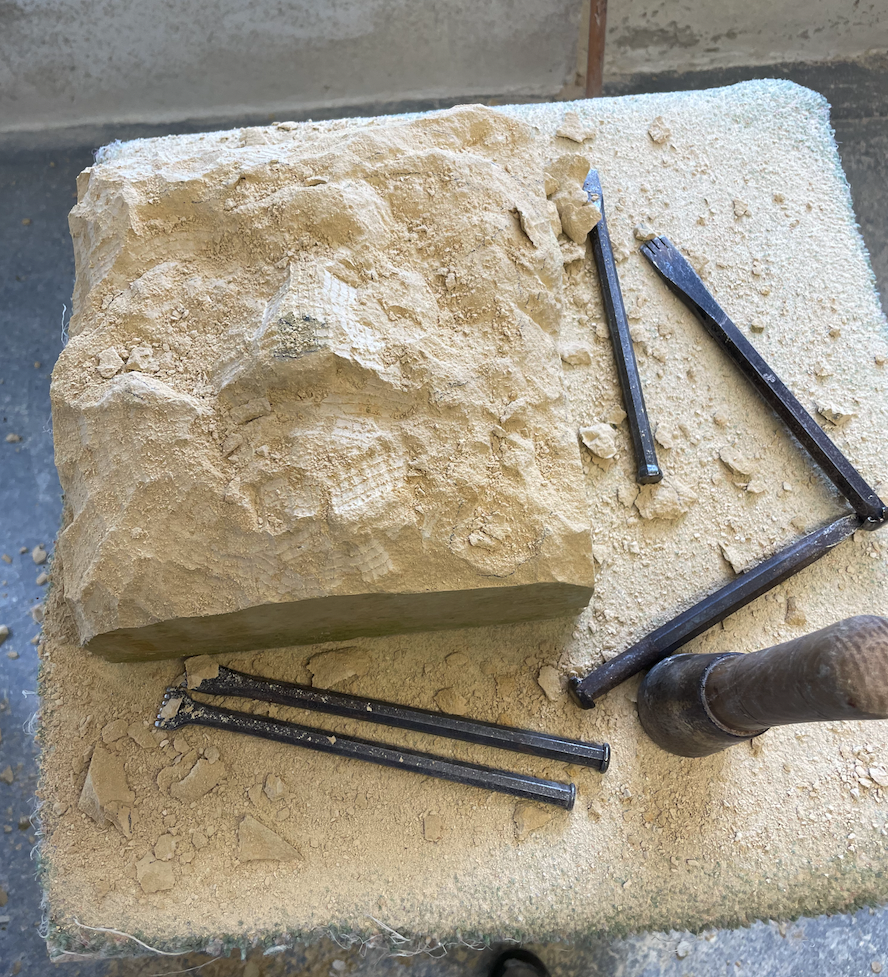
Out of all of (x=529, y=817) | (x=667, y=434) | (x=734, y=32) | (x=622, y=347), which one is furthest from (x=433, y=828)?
(x=734, y=32)

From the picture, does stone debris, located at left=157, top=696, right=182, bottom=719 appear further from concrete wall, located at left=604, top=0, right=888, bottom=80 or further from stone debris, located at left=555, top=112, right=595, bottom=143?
concrete wall, located at left=604, top=0, right=888, bottom=80

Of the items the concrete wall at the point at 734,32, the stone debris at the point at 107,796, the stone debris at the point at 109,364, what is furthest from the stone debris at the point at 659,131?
the stone debris at the point at 107,796

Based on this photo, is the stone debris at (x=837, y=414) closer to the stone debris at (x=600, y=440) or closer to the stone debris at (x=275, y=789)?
the stone debris at (x=600, y=440)

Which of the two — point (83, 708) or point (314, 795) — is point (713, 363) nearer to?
point (314, 795)

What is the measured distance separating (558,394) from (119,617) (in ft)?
2.84

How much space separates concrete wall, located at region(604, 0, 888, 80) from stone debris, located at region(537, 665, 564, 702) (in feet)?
7.60

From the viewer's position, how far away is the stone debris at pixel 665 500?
160cm

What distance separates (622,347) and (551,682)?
0.76 m

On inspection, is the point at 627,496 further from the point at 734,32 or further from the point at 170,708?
the point at 734,32

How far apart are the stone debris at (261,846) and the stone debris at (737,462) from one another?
1.20 m

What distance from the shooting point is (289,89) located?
2756mm

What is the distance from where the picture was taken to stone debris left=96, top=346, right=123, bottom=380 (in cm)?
133

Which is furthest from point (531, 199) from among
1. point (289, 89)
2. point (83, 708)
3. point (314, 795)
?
point (289, 89)

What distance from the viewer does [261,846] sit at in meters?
1.43
